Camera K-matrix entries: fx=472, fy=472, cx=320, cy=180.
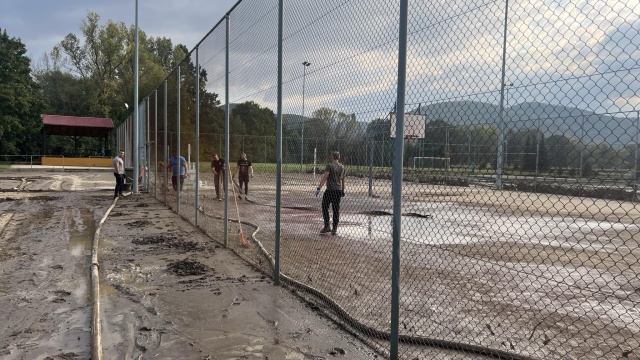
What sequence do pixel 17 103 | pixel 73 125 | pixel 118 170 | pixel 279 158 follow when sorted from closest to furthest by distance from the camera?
pixel 279 158
pixel 118 170
pixel 73 125
pixel 17 103

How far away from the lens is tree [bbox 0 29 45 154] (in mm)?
48625

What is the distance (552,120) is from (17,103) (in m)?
58.2

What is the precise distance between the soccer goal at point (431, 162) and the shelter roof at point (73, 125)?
143 ft

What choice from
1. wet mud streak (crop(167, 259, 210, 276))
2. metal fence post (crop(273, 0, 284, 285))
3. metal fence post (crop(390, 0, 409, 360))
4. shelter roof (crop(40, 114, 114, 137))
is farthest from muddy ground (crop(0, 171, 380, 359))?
shelter roof (crop(40, 114, 114, 137))

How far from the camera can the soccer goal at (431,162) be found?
10.7ft

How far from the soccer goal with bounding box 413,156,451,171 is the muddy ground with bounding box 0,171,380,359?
155 centimetres

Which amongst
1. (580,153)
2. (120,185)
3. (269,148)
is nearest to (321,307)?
(269,148)

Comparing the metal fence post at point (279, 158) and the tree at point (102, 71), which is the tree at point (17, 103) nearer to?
the tree at point (102, 71)

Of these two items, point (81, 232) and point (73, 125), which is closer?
point (81, 232)

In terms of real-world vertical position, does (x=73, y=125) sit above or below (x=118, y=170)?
above

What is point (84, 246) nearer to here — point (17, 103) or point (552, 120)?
point (552, 120)

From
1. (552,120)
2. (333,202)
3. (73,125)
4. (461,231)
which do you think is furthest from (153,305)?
(73,125)

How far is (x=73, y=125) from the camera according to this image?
4144cm

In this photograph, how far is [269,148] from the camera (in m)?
6.71
